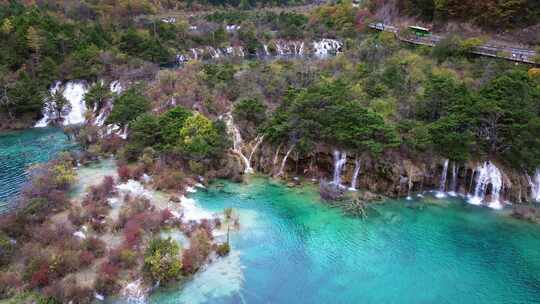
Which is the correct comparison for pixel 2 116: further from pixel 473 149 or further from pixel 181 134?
pixel 473 149

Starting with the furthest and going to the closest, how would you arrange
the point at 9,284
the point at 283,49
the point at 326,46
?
the point at 283,49 < the point at 326,46 < the point at 9,284

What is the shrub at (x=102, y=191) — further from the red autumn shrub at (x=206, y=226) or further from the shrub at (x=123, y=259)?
the red autumn shrub at (x=206, y=226)

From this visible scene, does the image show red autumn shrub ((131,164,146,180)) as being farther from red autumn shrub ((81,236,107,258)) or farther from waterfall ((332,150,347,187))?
waterfall ((332,150,347,187))

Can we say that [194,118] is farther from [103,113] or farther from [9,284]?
[9,284]

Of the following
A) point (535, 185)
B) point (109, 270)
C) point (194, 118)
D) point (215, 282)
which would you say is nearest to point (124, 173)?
point (194, 118)

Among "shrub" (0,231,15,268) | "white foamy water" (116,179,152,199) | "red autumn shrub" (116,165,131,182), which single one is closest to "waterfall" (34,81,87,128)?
"red autumn shrub" (116,165,131,182)

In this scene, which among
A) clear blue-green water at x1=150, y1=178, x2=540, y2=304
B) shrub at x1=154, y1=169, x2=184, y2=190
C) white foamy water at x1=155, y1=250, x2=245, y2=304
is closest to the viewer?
white foamy water at x1=155, y1=250, x2=245, y2=304
